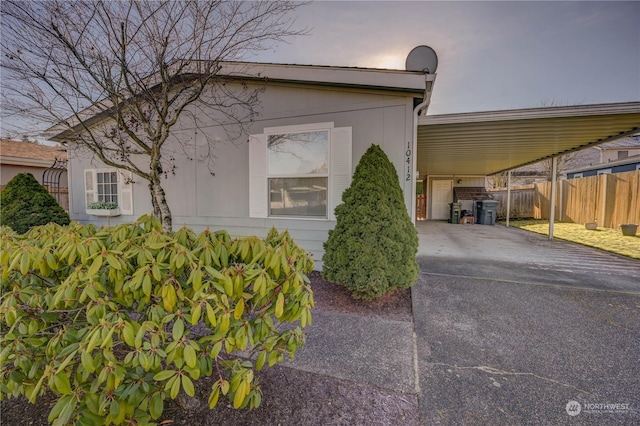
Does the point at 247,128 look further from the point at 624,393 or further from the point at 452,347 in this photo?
the point at 624,393

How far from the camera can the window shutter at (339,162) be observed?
469 cm

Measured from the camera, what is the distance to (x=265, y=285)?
54.1 inches

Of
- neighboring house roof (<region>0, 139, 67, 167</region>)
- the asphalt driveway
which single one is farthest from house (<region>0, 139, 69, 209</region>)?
the asphalt driveway

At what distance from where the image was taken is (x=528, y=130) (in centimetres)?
564

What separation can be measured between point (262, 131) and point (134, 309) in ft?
13.8

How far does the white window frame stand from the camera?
21.6ft

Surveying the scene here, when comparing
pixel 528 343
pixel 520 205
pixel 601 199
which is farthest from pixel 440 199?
pixel 528 343

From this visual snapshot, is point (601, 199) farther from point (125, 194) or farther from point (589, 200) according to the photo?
point (125, 194)

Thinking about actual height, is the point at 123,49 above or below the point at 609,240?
above

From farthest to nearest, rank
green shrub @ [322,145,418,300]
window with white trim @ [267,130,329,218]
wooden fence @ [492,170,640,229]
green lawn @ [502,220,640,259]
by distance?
wooden fence @ [492,170,640,229] < green lawn @ [502,220,640,259] < window with white trim @ [267,130,329,218] < green shrub @ [322,145,418,300]

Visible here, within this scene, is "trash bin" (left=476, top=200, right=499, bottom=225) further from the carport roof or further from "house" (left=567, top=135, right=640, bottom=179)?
"house" (left=567, top=135, right=640, bottom=179)

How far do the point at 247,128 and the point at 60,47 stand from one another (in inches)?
106

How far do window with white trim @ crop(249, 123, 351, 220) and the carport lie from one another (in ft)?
4.82

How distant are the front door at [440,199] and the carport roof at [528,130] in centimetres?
616
